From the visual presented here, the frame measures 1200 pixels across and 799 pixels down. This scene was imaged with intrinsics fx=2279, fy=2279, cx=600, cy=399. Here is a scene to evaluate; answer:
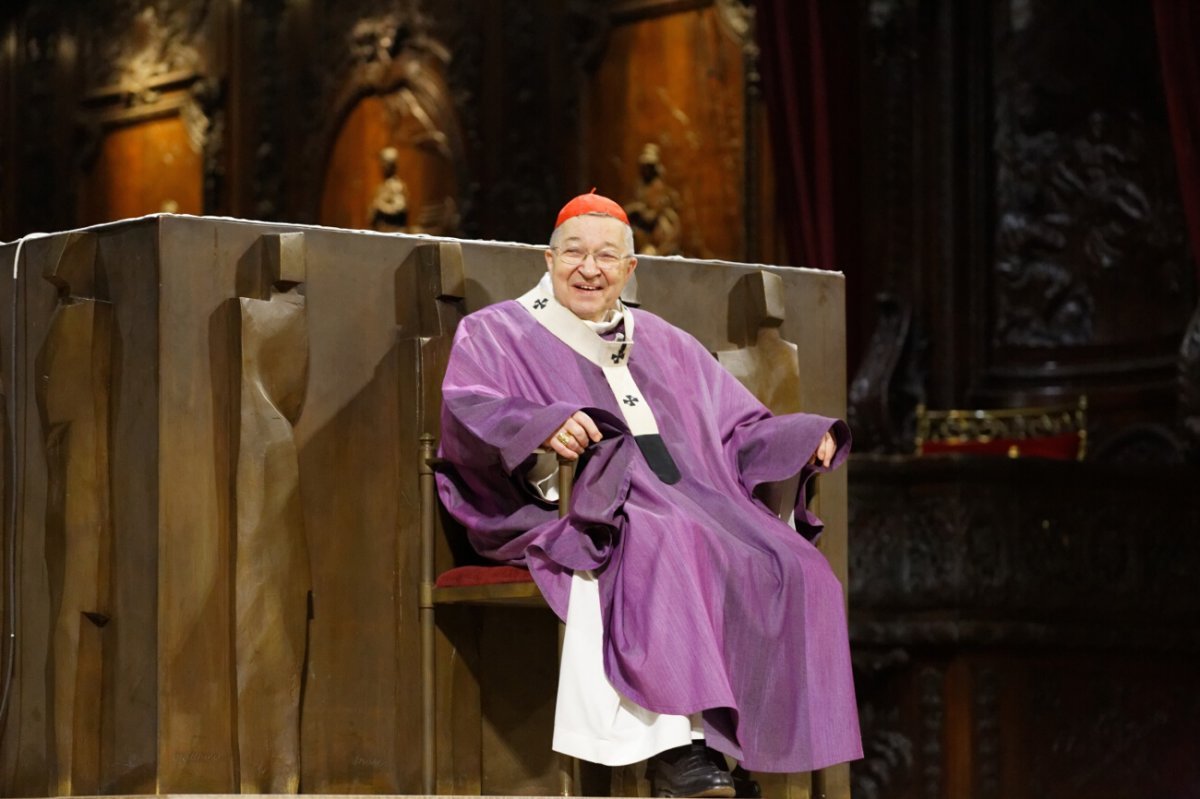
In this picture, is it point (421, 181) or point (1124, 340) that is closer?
point (1124, 340)

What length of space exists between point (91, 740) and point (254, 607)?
38cm

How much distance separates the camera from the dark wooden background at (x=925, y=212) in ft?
22.3

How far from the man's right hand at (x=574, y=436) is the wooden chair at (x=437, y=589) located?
23 mm

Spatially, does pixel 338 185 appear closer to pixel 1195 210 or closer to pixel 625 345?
pixel 1195 210

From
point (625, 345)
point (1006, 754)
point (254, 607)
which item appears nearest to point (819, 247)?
point (1006, 754)

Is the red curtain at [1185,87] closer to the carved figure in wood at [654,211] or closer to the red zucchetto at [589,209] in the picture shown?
the carved figure in wood at [654,211]

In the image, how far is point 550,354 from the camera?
14.4ft

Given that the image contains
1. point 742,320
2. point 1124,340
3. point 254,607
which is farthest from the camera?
point 1124,340

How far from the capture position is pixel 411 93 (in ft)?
31.8

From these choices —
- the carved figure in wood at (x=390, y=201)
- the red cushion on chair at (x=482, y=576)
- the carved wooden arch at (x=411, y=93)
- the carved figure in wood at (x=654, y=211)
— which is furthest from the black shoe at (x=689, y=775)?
the carved figure in wood at (x=390, y=201)

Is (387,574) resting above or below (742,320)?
below

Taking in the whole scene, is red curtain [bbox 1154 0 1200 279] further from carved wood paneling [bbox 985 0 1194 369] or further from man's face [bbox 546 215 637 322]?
man's face [bbox 546 215 637 322]

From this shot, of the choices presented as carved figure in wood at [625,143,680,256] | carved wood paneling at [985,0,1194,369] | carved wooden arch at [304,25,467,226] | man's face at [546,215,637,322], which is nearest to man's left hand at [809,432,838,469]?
man's face at [546,215,637,322]

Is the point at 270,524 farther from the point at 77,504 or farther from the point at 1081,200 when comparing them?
the point at 1081,200
